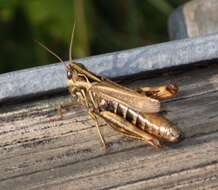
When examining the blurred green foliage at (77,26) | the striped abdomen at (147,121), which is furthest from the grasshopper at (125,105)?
the blurred green foliage at (77,26)

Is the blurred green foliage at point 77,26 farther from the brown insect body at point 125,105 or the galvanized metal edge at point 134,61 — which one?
the galvanized metal edge at point 134,61

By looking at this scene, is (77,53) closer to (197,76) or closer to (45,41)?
(45,41)

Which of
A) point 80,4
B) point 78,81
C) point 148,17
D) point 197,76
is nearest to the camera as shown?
point 197,76

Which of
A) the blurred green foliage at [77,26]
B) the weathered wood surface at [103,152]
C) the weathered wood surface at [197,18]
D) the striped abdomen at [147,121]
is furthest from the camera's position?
the blurred green foliage at [77,26]

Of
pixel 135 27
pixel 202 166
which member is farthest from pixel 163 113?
pixel 135 27

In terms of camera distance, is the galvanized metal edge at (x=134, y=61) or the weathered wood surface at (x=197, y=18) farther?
Result: the weathered wood surface at (x=197, y=18)

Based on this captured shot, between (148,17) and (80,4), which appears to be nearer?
(80,4)

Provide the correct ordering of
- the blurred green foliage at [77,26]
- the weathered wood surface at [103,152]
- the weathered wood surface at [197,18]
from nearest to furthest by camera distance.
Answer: the weathered wood surface at [103,152]
the weathered wood surface at [197,18]
the blurred green foliage at [77,26]
